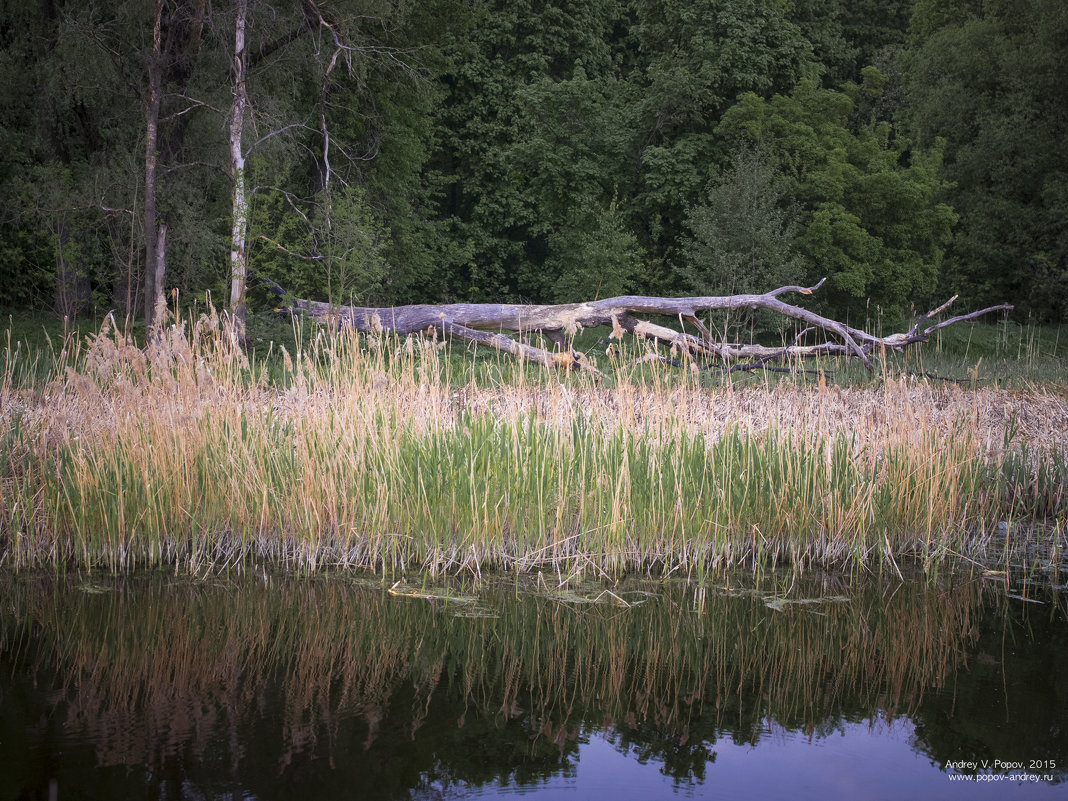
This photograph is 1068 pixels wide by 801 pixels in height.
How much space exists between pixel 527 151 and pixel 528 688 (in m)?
21.0

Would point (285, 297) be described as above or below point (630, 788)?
above

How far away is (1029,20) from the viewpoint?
2608 cm

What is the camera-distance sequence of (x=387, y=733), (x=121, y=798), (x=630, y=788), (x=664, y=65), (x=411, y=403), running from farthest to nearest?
(x=664, y=65) → (x=411, y=403) → (x=387, y=733) → (x=630, y=788) → (x=121, y=798)

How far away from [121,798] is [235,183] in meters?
11.2

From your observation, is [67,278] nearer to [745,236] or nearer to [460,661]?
[745,236]

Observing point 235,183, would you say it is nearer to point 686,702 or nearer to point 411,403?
point 411,403

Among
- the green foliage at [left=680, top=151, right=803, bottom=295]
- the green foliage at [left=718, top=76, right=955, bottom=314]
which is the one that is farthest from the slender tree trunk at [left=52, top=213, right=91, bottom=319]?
the green foliage at [left=718, top=76, right=955, bottom=314]

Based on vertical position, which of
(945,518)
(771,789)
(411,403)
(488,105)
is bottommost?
(771,789)

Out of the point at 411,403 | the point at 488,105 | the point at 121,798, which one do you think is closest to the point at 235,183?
the point at 411,403

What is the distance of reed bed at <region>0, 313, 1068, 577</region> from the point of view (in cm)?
497

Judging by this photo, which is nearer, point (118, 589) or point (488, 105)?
point (118, 589)

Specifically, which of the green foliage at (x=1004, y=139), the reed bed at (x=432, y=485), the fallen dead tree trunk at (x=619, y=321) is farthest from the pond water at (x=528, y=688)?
the green foliage at (x=1004, y=139)

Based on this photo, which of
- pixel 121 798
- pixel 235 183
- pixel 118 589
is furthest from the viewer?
pixel 235 183

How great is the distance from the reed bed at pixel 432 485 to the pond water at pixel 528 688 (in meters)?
0.27
